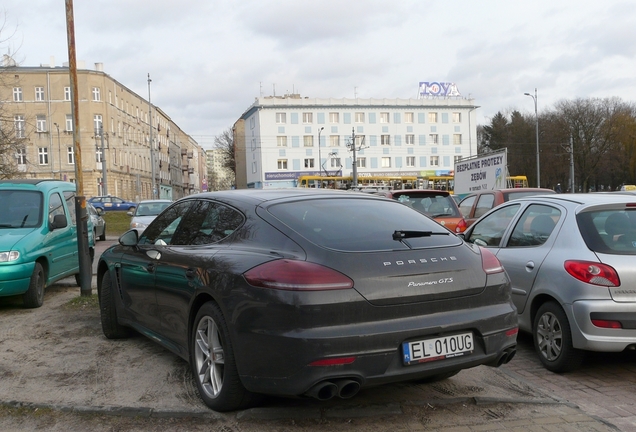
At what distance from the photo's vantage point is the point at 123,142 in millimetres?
74188

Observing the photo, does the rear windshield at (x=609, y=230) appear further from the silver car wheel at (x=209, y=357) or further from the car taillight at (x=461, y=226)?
the car taillight at (x=461, y=226)

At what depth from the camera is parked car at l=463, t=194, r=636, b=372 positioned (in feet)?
15.6

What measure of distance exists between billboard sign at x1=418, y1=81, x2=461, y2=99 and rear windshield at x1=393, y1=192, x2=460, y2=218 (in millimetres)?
75017

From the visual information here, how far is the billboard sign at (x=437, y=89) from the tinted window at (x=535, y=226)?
8116 cm

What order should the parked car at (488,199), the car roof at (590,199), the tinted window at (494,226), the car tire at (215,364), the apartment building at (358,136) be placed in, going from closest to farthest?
the car tire at (215,364), the car roof at (590,199), the tinted window at (494,226), the parked car at (488,199), the apartment building at (358,136)

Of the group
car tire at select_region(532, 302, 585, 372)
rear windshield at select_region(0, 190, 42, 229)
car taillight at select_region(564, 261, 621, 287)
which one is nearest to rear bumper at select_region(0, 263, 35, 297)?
rear windshield at select_region(0, 190, 42, 229)

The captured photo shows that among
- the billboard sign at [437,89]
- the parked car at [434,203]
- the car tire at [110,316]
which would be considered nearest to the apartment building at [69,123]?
the billboard sign at [437,89]

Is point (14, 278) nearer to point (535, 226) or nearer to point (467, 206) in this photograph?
point (535, 226)

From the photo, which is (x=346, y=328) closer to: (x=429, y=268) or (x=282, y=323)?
(x=282, y=323)

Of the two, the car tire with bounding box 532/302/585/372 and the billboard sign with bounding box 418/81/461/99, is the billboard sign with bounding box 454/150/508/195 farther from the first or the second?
the billboard sign with bounding box 418/81/461/99

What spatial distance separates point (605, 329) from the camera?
4.75 metres

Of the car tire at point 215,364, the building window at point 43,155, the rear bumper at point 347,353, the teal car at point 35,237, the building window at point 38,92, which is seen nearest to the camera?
the rear bumper at point 347,353

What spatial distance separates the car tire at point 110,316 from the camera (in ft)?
19.7

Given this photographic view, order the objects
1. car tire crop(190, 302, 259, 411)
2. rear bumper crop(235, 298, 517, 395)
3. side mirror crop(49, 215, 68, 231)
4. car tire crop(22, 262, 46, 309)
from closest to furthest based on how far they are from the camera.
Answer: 1. rear bumper crop(235, 298, 517, 395)
2. car tire crop(190, 302, 259, 411)
3. car tire crop(22, 262, 46, 309)
4. side mirror crop(49, 215, 68, 231)
